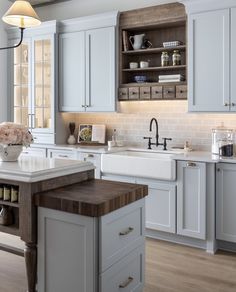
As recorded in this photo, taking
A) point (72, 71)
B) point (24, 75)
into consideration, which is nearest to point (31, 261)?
point (72, 71)

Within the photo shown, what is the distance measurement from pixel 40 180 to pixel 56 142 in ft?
8.97

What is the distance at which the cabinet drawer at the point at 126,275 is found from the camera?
2.14 m

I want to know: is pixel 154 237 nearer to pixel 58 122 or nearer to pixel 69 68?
pixel 58 122

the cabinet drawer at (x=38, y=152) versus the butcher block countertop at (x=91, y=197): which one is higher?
the cabinet drawer at (x=38, y=152)

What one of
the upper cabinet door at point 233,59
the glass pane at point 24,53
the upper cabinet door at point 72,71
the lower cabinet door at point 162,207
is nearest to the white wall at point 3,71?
the glass pane at point 24,53

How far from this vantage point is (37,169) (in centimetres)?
242

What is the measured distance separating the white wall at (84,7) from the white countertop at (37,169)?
9.09 feet

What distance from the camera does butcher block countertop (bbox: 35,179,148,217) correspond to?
2.05 meters

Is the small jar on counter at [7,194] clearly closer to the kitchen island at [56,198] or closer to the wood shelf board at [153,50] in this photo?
the kitchen island at [56,198]

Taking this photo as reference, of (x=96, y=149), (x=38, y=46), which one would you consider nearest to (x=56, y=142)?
(x=96, y=149)

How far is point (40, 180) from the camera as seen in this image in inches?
91.6

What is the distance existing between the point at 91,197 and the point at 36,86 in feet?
11.0

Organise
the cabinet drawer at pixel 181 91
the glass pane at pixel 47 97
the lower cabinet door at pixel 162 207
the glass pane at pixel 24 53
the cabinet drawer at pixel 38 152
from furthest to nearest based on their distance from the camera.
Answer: the glass pane at pixel 24 53
the glass pane at pixel 47 97
the cabinet drawer at pixel 38 152
the cabinet drawer at pixel 181 91
the lower cabinet door at pixel 162 207

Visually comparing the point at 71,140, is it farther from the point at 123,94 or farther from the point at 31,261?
the point at 31,261
